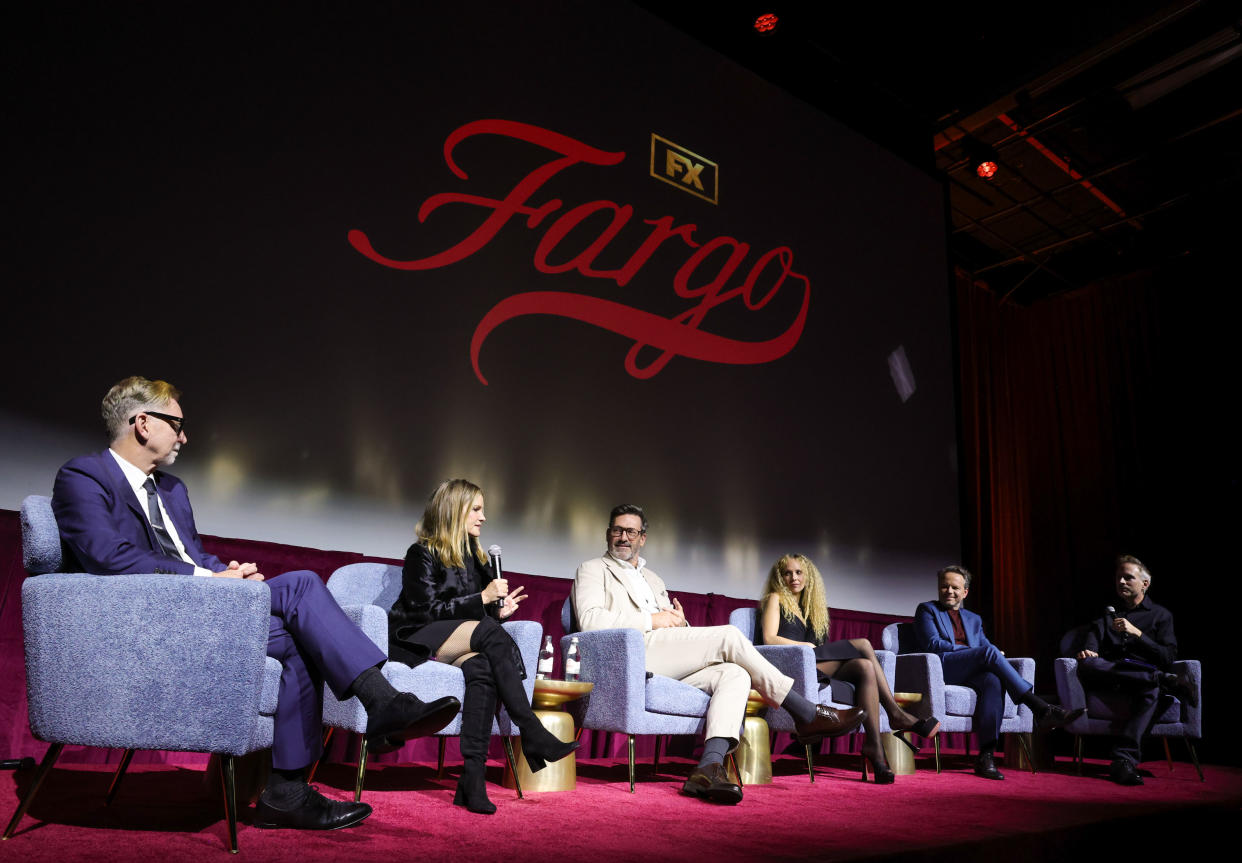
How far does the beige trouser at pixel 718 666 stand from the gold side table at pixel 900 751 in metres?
1.12

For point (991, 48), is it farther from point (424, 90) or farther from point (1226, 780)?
point (1226, 780)

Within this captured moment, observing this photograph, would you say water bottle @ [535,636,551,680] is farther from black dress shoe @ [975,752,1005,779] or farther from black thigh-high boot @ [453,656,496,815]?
black dress shoe @ [975,752,1005,779]

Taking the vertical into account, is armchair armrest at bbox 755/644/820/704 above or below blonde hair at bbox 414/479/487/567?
below

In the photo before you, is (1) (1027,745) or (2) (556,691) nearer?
(2) (556,691)

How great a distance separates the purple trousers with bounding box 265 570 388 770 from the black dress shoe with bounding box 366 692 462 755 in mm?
106

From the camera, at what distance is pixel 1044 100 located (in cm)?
649

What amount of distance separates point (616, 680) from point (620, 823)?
837 mm

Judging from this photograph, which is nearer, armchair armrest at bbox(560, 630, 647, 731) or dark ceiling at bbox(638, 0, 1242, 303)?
armchair armrest at bbox(560, 630, 647, 731)

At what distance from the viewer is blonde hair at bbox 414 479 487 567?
302cm

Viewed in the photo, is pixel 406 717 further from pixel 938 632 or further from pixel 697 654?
pixel 938 632

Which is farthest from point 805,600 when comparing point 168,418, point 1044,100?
point 1044,100

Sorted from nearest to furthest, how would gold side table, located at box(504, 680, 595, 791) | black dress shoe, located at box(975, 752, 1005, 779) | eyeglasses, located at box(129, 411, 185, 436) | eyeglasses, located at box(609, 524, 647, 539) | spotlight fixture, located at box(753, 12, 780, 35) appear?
eyeglasses, located at box(129, 411, 185, 436), gold side table, located at box(504, 680, 595, 791), eyeglasses, located at box(609, 524, 647, 539), black dress shoe, located at box(975, 752, 1005, 779), spotlight fixture, located at box(753, 12, 780, 35)

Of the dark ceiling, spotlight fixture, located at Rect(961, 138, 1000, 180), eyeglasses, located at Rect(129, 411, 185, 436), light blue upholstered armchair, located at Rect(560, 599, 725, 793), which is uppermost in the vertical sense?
the dark ceiling

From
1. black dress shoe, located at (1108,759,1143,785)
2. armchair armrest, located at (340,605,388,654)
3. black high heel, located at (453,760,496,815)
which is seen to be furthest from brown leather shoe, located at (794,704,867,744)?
black dress shoe, located at (1108,759,1143,785)
